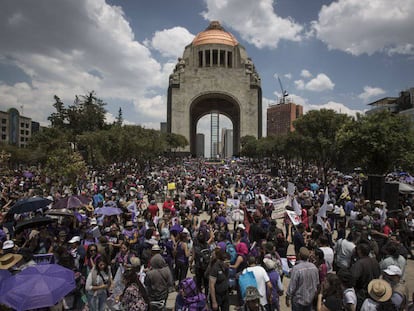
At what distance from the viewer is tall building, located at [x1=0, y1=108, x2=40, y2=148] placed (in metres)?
75.7

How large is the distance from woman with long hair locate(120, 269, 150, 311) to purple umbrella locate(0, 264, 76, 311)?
0.77 m

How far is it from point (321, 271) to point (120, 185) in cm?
1525

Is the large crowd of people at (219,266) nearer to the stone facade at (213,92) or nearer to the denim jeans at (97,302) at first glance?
the denim jeans at (97,302)

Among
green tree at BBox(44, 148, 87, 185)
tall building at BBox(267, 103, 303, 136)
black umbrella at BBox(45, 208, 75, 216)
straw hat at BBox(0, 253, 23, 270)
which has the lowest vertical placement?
straw hat at BBox(0, 253, 23, 270)

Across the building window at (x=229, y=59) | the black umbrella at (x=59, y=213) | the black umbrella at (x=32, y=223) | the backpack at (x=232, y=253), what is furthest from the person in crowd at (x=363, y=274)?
the building window at (x=229, y=59)

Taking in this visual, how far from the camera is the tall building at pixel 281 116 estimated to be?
11906 cm

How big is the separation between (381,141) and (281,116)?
114m

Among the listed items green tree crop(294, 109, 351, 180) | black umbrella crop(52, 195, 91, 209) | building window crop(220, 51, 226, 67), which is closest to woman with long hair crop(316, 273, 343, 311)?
black umbrella crop(52, 195, 91, 209)

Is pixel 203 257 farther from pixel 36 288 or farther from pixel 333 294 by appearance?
pixel 36 288

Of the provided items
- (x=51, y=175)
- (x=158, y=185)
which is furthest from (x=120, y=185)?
(x=51, y=175)

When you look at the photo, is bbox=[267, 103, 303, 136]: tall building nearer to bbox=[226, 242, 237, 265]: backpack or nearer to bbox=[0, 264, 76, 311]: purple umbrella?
bbox=[226, 242, 237, 265]: backpack

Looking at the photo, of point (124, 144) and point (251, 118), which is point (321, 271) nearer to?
point (124, 144)

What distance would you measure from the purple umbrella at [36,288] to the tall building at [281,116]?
117m

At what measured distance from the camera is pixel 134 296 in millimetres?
4082
